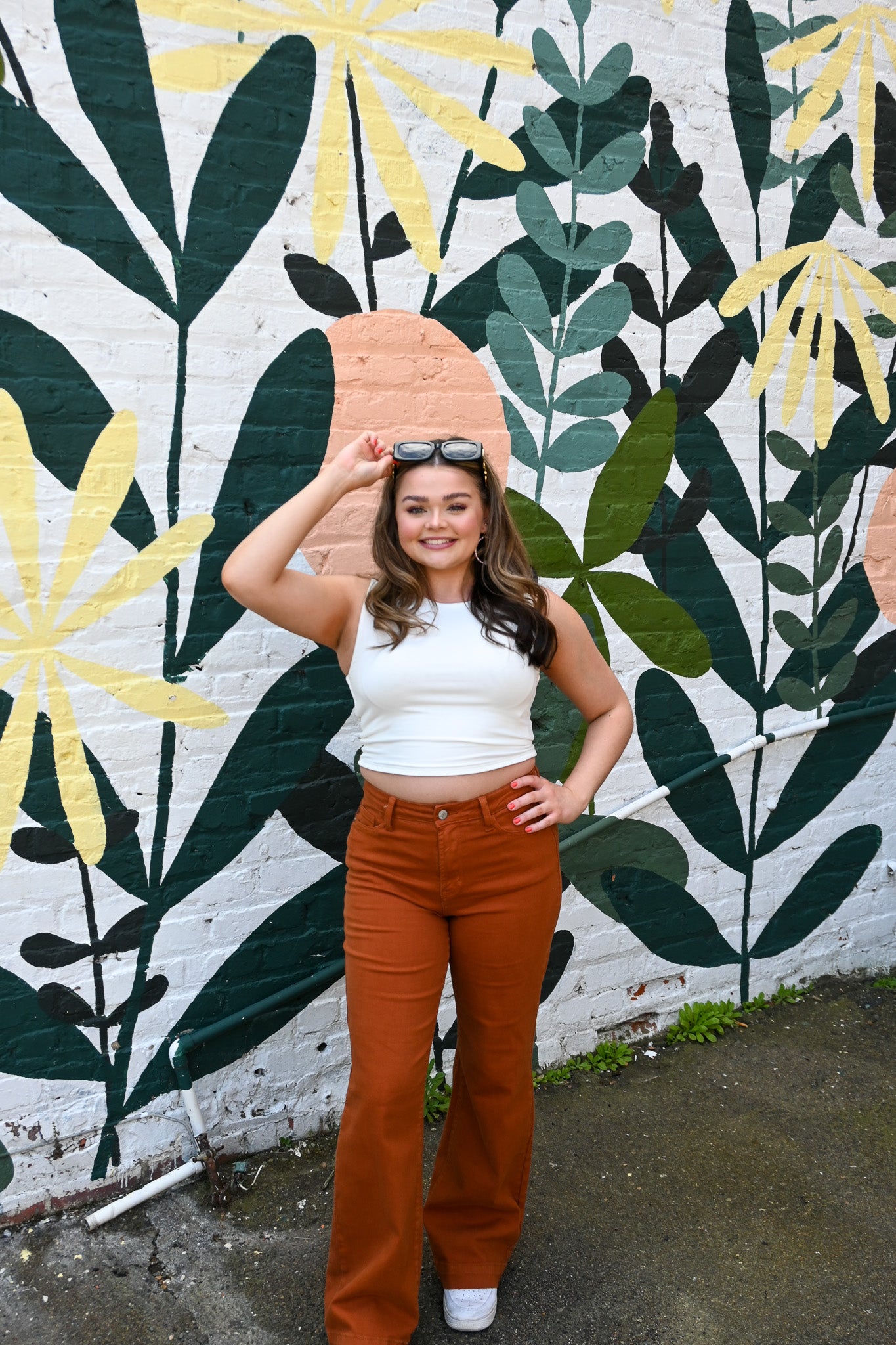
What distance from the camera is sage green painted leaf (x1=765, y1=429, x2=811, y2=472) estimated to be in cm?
352

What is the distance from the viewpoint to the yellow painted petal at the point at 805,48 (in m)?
3.34

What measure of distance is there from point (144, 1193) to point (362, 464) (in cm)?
198

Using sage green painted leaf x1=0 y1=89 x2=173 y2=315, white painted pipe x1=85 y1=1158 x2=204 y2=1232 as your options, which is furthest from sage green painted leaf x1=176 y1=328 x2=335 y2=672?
white painted pipe x1=85 y1=1158 x2=204 y2=1232

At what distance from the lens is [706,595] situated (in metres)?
3.47

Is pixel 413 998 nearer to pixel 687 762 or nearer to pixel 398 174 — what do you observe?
pixel 687 762

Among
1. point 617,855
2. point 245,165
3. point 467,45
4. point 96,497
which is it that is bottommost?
point 617,855

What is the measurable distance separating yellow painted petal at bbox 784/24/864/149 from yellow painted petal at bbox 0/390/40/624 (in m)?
2.61

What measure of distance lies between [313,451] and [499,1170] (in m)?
1.83

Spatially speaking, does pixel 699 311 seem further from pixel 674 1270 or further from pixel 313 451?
pixel 674 1270

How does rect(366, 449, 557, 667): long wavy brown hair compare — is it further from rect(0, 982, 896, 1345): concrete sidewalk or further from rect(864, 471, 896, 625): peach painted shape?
rect(864, 471, 896, 625): peach painted shape

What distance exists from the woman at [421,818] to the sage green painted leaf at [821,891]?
1833 millimetres

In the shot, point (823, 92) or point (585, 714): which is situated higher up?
point (823, 92)

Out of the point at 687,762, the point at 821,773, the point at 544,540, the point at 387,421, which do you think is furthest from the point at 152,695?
the point at 821,773

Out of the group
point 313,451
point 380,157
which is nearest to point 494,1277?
point 313,451
